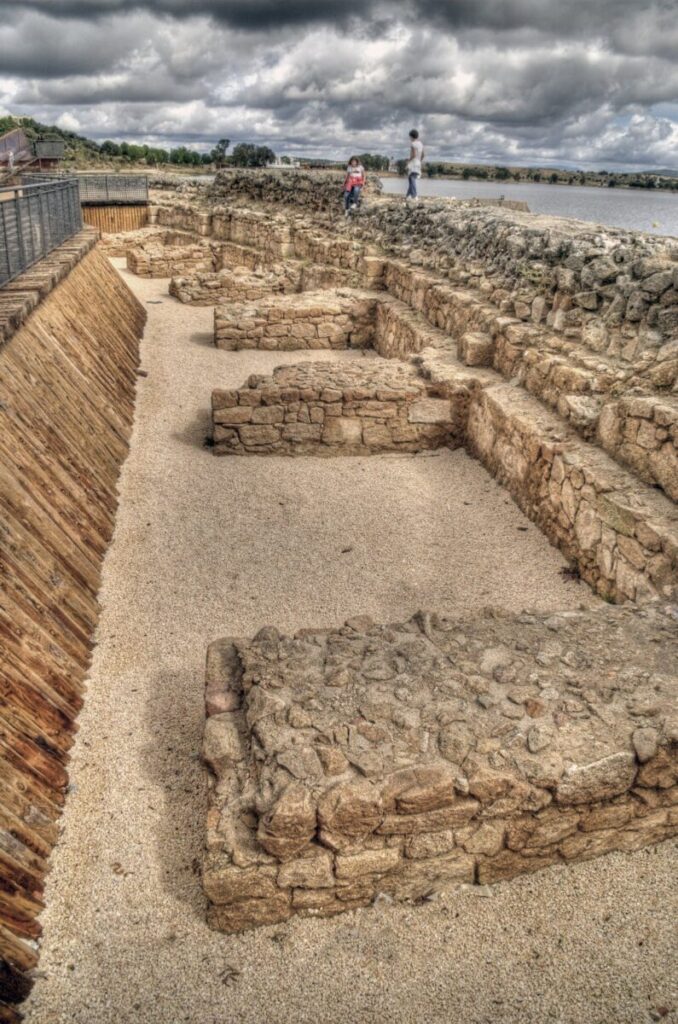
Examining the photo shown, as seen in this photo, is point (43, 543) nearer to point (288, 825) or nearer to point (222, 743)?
point (222, 743)

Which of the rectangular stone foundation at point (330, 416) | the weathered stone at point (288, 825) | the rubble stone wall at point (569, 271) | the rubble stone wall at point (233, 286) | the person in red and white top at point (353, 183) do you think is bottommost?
the weathered stone at point (288, 825)

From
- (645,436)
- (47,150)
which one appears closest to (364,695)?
(645,436)

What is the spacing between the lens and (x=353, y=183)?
1888 cm

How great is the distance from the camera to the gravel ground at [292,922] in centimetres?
330

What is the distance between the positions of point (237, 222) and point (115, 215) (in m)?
7.38

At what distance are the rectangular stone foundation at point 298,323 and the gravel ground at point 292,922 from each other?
7032 millimetres

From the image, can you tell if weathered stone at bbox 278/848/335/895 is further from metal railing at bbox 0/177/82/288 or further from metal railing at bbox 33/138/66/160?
metal railing at bbox 33/138/66/160

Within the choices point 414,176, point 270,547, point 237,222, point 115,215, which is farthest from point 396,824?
point 115,215

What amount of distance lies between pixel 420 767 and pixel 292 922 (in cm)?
101

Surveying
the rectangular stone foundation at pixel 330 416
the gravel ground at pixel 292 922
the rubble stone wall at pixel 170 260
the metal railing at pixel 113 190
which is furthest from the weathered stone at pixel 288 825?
the metal railing at pixel 113 190

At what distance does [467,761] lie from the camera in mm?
3775

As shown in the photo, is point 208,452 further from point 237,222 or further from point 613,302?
point 237,222

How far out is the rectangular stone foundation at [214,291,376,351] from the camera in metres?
14.1

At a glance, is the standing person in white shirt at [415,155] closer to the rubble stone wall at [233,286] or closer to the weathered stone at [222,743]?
the rubble stone wall at [233,286]
